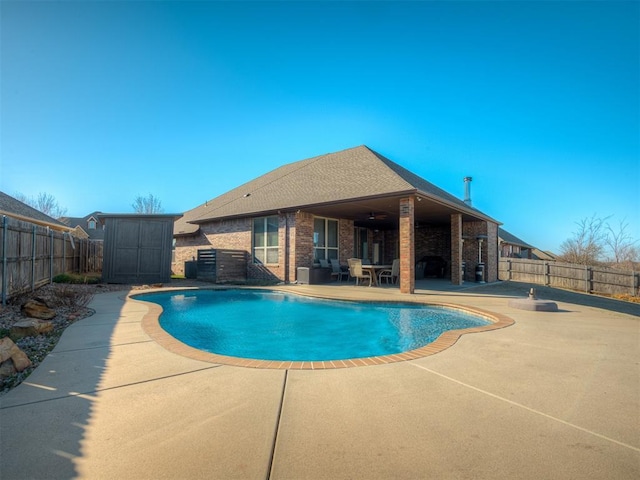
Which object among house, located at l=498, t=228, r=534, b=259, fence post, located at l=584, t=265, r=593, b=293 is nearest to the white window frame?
fence post, located at l=584, t=265, r=593, b=293

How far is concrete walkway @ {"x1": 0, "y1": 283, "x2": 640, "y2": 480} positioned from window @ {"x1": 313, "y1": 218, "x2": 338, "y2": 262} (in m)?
10.4

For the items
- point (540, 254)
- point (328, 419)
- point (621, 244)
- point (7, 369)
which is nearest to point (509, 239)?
point (621, 244)

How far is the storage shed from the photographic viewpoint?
39.6 feet

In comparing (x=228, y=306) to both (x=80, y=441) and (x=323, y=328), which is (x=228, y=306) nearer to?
(x=323, y=328)

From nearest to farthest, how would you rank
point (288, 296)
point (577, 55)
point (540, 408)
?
point (540, 408) → point (577, 55) → point (288, 296)

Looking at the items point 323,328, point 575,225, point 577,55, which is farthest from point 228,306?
point 575,225

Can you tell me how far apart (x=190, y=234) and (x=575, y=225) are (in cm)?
2297

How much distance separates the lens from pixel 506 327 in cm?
514

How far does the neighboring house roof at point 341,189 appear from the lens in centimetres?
1068

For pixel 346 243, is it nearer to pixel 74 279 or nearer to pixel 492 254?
pixel 492 254

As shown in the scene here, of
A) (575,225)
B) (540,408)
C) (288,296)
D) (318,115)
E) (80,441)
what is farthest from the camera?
(575,225)

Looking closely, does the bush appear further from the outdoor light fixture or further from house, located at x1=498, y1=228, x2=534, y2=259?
house, located at x1=498, y1=228, x2=534, y2=259

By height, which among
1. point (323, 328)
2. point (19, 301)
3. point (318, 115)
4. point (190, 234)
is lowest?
point (323, 328)

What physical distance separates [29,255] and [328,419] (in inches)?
360
